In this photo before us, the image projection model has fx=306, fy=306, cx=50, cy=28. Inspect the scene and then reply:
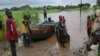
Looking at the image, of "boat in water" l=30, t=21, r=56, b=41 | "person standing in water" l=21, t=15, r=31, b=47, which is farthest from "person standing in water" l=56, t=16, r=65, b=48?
"boat in water" l=30, t=21, r=56, b=41

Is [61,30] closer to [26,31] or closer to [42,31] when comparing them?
[26,31]

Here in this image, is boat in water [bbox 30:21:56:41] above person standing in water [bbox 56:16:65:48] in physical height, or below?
below

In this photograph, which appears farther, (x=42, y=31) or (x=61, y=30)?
(x=42, y=31)

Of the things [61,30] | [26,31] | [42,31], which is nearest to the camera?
[61,30]

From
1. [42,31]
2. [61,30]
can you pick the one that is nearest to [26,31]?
[61,30]

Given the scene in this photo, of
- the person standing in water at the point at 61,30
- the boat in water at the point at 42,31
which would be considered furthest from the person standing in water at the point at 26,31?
the person standing in water at the point at 61,30

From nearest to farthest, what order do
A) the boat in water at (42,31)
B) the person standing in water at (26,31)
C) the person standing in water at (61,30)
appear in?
the person standing in water at (61,30) < the person standing in water at (26,31) < the boat in water at (42,31)

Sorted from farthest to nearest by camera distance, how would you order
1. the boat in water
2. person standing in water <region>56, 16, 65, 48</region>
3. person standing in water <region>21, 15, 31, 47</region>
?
the boat in water
person standing in water <region>21, 15, 31, 47</region>
person standing in water <region>56, 16, 65, 48</region>

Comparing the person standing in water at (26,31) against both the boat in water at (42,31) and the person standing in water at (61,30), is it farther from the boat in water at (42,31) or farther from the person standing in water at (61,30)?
the person standing in water at (61,30)

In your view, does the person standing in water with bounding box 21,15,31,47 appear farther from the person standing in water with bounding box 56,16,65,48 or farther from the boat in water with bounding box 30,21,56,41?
the person standing in water with bounding box 56,16,65,48

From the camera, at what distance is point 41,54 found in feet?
39.9

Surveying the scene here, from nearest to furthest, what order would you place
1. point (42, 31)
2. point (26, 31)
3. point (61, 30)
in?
point (61, 30) < point (26, 31) < point (42, 31)

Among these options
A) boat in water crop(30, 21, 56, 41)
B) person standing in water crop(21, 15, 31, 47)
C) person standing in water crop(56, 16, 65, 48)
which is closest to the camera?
person standing in water crop(56, 16, 65, 48)

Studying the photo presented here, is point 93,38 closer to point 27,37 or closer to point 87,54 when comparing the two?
point 87,54
